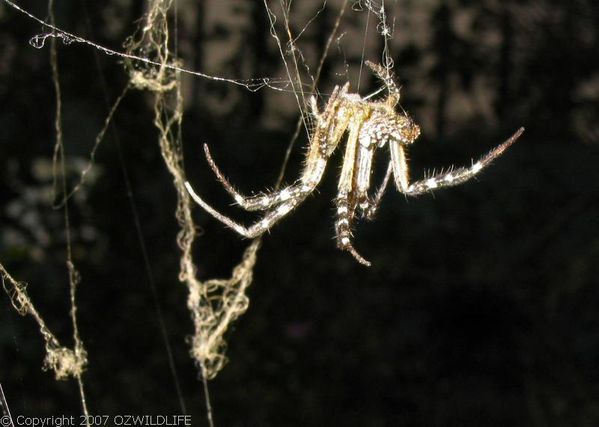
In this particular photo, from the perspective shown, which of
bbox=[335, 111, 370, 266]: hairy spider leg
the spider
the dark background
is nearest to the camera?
the spider

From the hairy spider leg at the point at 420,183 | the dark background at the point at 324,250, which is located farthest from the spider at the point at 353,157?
the dark background at the point at 324,250

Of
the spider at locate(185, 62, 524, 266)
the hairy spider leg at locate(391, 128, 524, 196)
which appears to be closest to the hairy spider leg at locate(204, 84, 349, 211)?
the spider at locate(185, 62, 524, 266)

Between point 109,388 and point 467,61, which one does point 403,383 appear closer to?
point 109,388

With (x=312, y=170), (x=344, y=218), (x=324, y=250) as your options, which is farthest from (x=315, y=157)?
(x=324, y=250)

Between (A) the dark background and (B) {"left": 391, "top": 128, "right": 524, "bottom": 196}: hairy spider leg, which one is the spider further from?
(A) the dark background

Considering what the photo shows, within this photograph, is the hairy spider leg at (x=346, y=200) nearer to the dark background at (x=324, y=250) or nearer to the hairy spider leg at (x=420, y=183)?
the hairy spider leg at (x=420, y=183)

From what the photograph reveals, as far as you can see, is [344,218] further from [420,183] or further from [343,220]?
[420,183]
